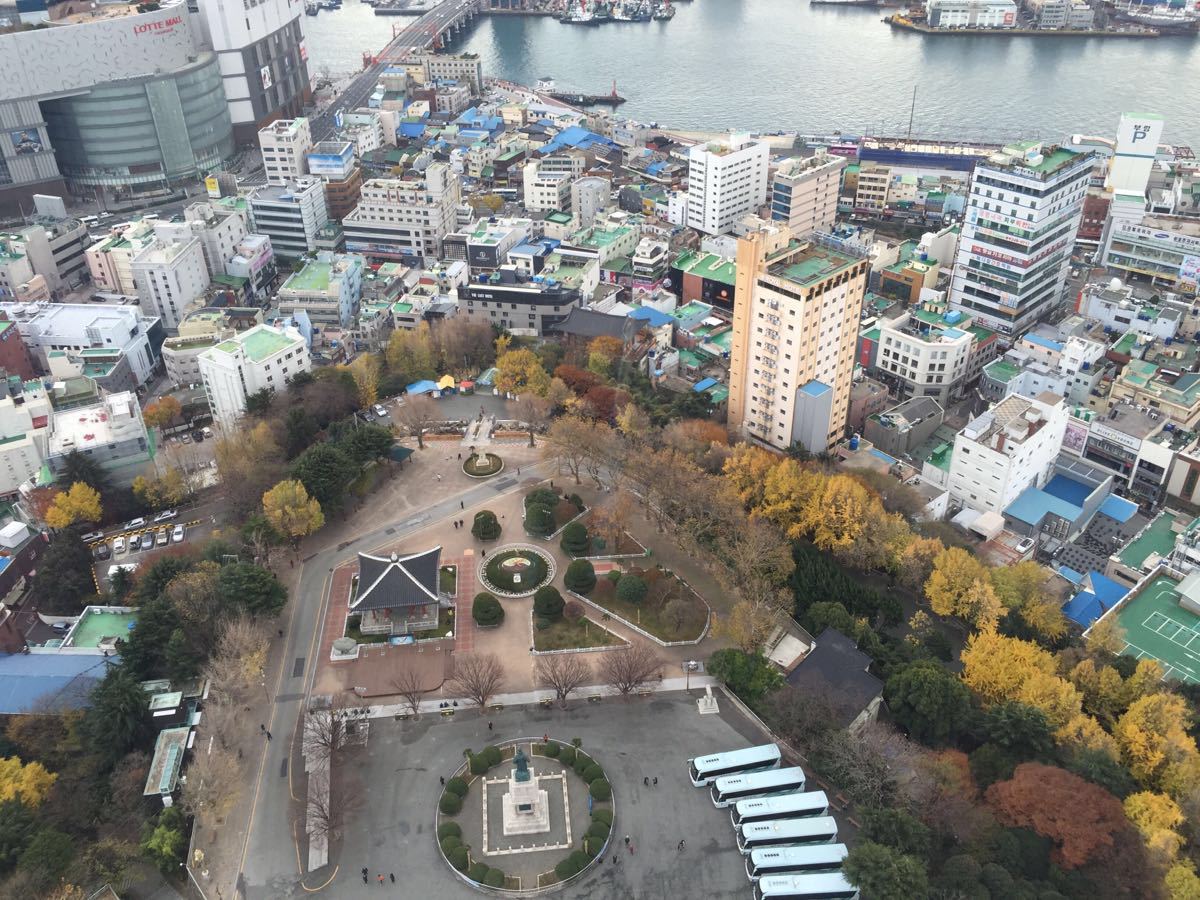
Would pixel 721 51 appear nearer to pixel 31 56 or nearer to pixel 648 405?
pixel 31 56

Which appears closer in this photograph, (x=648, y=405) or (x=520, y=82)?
(x=648, y=405)

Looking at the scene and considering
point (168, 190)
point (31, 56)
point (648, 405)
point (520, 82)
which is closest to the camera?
point (648, 405)

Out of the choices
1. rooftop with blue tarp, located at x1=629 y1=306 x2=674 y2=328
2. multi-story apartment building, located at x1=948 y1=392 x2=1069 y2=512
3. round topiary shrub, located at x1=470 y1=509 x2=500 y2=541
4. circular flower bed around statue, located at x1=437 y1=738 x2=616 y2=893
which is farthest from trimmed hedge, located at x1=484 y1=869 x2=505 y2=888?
rooftop with blue tarp, located at x1=629 y1=306 x2=674 y2=328

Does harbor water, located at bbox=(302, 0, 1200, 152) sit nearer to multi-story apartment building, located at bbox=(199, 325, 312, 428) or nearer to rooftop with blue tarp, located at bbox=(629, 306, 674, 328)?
rooftop with blue tarp, located at bbox=(629, 306, 674, 328)

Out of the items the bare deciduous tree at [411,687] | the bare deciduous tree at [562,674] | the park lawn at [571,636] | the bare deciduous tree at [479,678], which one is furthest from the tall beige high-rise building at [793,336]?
the bare deciduous tree at [411,687]

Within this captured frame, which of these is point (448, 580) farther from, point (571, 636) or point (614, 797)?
point (614, 797)

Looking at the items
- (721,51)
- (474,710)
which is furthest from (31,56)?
(721,51)

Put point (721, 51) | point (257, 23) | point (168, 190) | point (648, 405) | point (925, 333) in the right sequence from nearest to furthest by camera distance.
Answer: point (648, 405)
point (925, 333)
point (168, 190)
point (257, 23)
point (721, 51)
